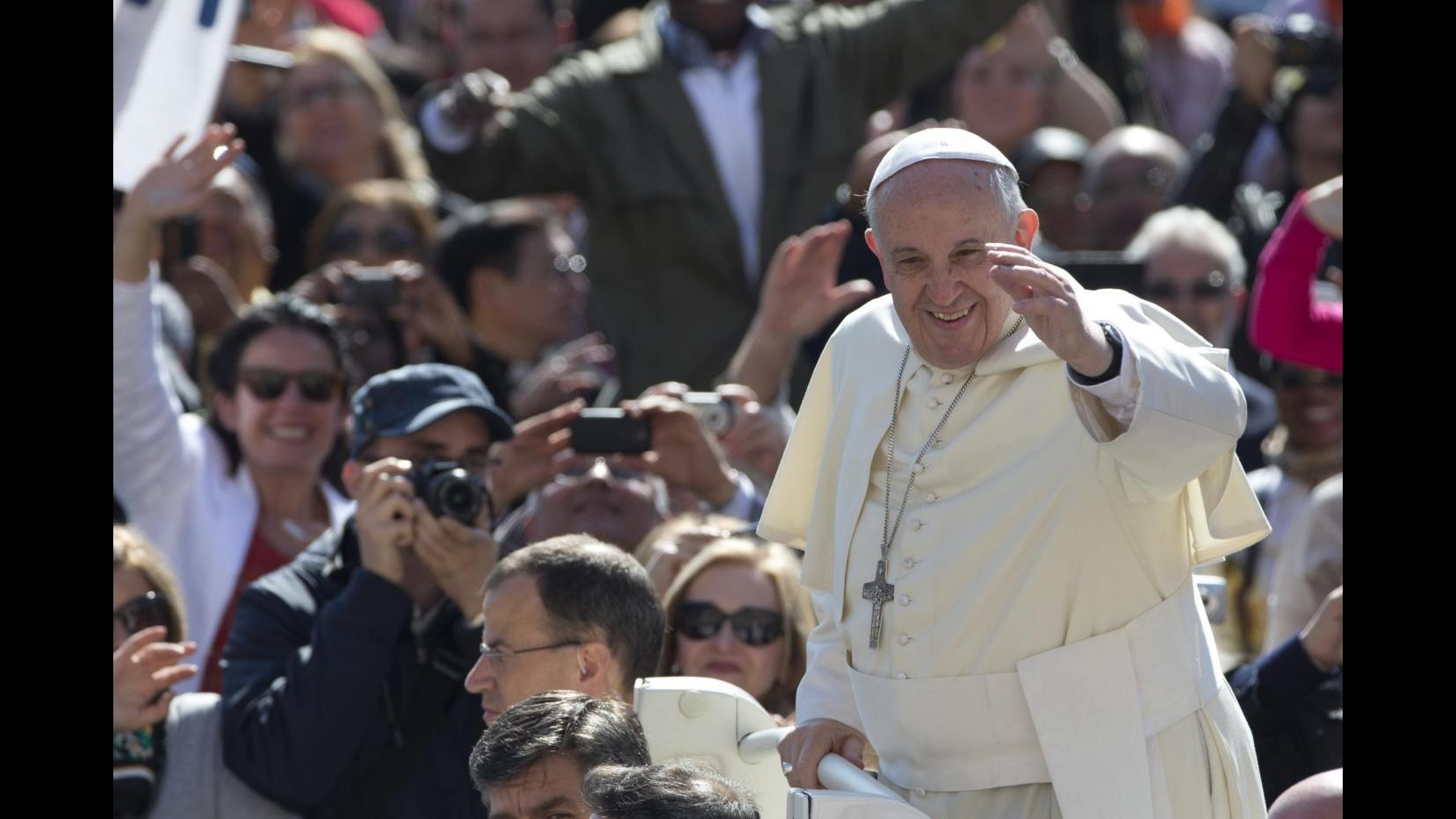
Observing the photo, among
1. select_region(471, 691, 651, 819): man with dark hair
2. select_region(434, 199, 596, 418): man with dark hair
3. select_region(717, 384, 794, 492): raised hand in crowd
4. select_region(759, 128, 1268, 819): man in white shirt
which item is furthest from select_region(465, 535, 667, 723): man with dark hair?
select_region(434, 199, 596, 418): man with dark hair

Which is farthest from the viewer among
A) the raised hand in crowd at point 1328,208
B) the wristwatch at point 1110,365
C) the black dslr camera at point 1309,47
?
the black dslr camera at point 1309,47

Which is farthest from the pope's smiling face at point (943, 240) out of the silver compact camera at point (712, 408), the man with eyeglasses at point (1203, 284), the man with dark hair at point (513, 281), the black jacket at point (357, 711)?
the man with dark hair at point (513, 281)

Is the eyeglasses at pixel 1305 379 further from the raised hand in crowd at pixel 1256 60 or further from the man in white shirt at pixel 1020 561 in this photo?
the man in white shirt at pixel 1020 561

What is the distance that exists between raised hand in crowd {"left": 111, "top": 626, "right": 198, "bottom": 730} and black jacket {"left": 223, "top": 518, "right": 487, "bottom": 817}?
0.56ft

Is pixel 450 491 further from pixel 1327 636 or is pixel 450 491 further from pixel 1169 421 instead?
pixel 1169 421

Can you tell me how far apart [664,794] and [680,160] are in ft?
14.5

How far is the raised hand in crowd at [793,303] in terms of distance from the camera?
6.26 metres

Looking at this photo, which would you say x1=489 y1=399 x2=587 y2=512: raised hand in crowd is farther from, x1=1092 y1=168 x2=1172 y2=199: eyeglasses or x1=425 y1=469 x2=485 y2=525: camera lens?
x1=1092 y1=168 x2=1172 y2=199: eyeglasses

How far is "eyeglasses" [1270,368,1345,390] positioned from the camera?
654cm

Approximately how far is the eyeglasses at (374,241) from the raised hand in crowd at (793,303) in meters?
2.11

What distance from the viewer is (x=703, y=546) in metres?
5.53

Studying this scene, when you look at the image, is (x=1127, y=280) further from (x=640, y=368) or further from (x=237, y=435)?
(x=237, y=435)

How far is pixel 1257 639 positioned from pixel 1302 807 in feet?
7.39
